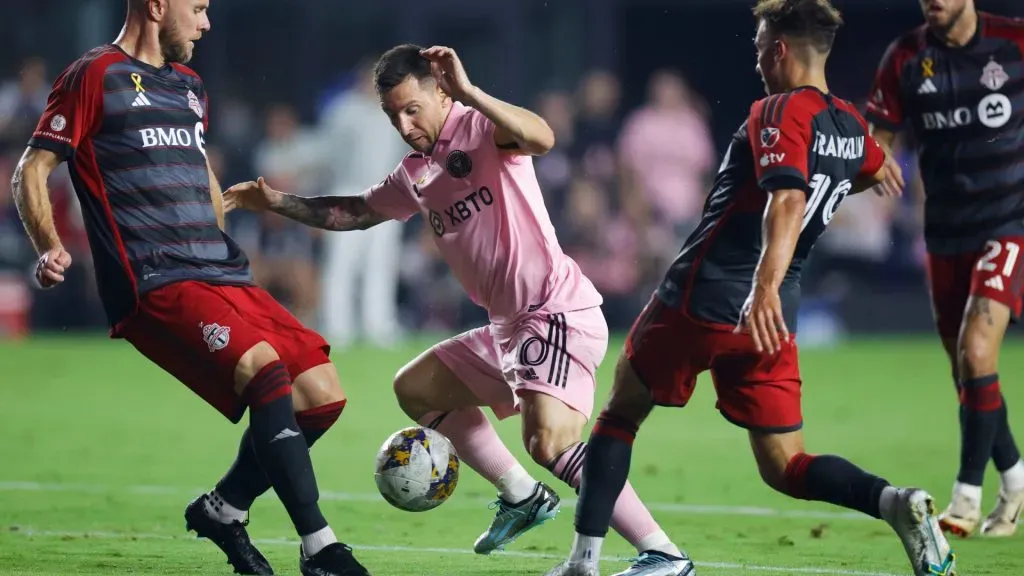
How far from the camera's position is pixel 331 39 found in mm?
24219

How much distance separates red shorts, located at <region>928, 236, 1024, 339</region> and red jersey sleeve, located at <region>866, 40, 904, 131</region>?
27.9 inches

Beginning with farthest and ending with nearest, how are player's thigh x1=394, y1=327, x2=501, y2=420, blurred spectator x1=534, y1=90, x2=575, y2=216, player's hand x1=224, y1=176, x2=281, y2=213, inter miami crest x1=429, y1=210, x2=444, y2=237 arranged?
blurred spectator x1=534, y1=90, x2=575, y2=216
player's hand x1=224, y1=176, x2=281, y2=213
player's thigh x1=394, y1=327, x2=501, y2=420
inter miami crest x1=429, y1=210, x2=444, y2=237

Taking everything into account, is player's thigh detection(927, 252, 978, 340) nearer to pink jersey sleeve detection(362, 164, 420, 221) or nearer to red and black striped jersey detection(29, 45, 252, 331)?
pink jersey sleeve detection(362, 164, 420, 221)

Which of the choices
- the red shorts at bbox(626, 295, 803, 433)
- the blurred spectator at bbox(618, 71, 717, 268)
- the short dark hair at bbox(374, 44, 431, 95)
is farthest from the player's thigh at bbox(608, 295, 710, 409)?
the blurred spectator at bbox(618, 71, 717, 268)

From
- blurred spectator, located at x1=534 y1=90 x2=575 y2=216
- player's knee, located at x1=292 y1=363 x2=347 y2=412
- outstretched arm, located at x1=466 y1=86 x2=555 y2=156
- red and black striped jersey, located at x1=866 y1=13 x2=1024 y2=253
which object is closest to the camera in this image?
outstretched arm, located at x1=466 y1=86 x2=555 y2=156

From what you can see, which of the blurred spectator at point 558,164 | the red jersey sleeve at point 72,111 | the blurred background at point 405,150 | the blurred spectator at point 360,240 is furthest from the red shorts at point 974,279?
the blurred spectator at point 558,164

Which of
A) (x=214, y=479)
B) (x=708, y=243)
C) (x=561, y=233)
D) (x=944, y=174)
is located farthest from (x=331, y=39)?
(x=708, y=243)

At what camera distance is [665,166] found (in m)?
19.1

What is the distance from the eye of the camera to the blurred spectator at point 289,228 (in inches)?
744

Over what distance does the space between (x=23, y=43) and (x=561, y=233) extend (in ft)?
31.6

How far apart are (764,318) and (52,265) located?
8.58 feet

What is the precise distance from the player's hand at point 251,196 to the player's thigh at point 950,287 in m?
3.29

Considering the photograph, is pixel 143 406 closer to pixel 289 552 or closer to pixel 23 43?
pixel 289 552

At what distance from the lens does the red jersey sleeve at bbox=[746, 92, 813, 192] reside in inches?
218
